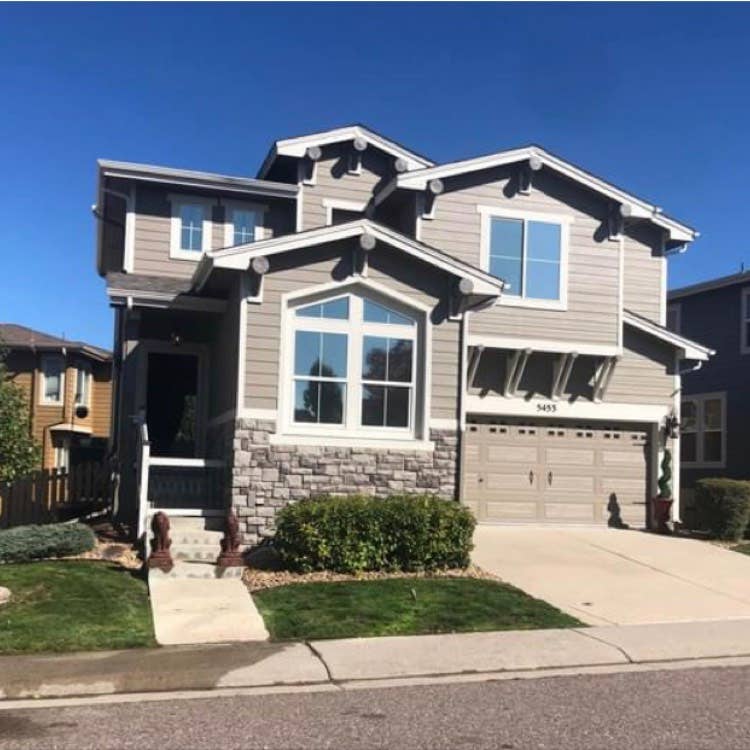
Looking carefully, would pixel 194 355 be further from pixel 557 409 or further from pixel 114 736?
pixel 114 736

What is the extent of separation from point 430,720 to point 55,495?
12.1 m

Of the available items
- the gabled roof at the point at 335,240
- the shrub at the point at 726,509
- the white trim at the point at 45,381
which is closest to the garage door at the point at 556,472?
the shrub at the point at 726,509

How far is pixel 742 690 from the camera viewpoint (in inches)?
282

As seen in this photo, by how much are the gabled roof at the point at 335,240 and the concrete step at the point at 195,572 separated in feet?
14.1

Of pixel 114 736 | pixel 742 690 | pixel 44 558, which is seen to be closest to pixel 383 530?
pixel 44 558

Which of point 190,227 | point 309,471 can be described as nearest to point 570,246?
point 309,471

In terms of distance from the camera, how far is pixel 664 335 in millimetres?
17891

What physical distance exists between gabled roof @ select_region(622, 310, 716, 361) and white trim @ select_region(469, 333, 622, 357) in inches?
33.5

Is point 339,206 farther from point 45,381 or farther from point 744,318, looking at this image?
point 45,381

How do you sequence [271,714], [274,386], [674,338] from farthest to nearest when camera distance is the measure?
1. [674,338]
2. [274,386]
3. [271,714]

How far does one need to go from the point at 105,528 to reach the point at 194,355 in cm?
359

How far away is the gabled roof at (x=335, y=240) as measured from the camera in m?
13.0

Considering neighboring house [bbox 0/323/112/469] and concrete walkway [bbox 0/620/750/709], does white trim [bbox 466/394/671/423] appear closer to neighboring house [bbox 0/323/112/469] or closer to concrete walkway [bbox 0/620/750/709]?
concrete walkway [bbox 0/620/750/709]

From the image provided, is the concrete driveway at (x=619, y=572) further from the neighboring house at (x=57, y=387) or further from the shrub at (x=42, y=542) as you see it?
the neighboring house at (x=57, y=387)
